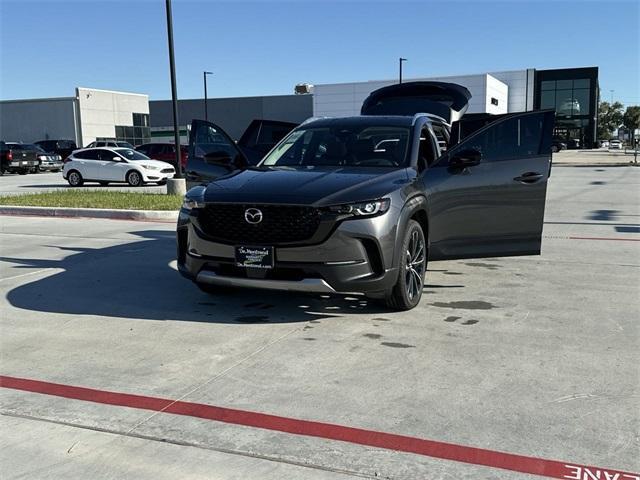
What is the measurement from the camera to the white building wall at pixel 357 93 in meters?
50.5

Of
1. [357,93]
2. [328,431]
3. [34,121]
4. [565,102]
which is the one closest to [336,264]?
[328,431]

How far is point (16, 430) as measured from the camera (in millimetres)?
3336

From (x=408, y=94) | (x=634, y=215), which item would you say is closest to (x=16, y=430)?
(x=408, y=94)

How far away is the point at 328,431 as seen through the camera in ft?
10.8

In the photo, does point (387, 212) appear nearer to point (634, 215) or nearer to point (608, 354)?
point (608, 354)

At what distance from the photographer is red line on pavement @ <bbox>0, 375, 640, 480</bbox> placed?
292cm

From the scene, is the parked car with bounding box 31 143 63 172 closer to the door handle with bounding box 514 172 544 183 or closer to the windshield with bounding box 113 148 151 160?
the windshield with bounding box 113 148 151 160

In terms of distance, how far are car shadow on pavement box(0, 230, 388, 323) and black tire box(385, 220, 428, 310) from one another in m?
0.27

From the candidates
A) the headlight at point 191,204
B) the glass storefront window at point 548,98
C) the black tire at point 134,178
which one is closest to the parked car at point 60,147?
→ the black tire at point 134,178

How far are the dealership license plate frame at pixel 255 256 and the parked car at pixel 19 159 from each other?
30.8 m

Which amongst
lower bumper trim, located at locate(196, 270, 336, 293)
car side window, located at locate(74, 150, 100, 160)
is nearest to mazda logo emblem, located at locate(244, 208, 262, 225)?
lower bumper trim, located at locate(196, 270, 336, 293)

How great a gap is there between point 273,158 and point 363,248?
80.5 inches

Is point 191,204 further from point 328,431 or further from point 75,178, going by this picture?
point 75,178

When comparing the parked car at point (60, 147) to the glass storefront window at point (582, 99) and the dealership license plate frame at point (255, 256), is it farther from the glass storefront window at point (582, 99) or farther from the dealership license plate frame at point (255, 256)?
the glass storefront window at point (582, 99)
